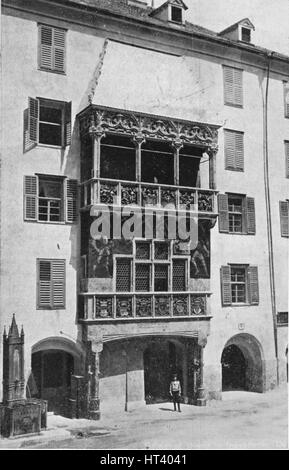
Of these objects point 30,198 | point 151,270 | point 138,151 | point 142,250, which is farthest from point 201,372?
point 30,198

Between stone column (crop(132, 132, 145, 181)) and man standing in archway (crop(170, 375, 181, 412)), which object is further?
stone column (crop(132, 132, 145, 181))

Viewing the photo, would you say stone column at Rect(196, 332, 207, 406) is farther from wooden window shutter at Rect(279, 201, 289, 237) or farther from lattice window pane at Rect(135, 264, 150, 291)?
wooden window shutter at Rect(279, 201, 289, 237)

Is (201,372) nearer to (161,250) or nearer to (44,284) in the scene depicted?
(161,250)

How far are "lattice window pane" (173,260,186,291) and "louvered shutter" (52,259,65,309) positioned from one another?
4445 mm

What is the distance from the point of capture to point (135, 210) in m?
22.4

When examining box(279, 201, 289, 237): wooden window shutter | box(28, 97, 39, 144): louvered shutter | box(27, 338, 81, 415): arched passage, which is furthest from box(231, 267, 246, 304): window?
box(28, 97, 39, 144): louvered shutter

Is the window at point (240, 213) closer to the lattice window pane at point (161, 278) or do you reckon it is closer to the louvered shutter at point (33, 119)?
the lattice window pane at point (161, 278)

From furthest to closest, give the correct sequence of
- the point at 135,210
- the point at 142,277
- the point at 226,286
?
the point at 226,286, the point at 142,277, the point at 135,210

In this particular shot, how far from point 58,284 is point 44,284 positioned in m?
0.54

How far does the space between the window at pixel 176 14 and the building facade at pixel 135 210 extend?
9 centimetres

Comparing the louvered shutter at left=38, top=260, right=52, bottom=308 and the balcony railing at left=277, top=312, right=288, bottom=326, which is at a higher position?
the louvered shutter at left=38, top=260, right=52, bottom=308

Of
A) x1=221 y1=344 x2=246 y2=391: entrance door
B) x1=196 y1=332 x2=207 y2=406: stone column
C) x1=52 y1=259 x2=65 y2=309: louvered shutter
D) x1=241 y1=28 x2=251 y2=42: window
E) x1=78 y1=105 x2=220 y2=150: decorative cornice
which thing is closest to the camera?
x1=52 y1=259 x2=65 y2=309: louvered shutter

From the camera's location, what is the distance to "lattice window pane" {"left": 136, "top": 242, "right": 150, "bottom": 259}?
75.6 ft
